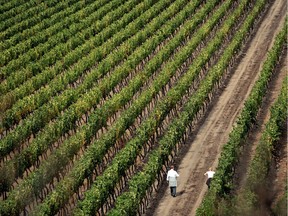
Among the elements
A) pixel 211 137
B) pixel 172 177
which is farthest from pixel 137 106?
pixel 172 177

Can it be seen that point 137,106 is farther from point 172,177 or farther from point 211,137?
point 172,177

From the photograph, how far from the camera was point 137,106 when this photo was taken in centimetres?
3428

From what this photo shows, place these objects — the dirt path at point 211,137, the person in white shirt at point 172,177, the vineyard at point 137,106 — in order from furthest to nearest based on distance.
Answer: the dirt path at point 211,137
the person in white shirt at point 172,177
the vineyard at point 137,106

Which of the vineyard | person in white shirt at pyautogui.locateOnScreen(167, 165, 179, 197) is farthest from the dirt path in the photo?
person in white shirt at pyautogui.locateOnScreen(167, 165, 179, 197)

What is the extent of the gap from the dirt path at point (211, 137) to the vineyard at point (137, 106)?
9 centimetres

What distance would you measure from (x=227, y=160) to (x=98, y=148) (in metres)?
6.55

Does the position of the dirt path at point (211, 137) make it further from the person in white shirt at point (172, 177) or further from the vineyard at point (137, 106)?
the person in white shirt at point (172, 177)

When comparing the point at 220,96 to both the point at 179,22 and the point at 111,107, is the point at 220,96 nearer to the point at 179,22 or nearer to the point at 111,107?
the point at 111,107

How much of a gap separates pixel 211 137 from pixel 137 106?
4589 millimetres

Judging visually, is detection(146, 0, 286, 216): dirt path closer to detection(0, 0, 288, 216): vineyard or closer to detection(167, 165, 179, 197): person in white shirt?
detection(0, 0, 288, 216): vineyard

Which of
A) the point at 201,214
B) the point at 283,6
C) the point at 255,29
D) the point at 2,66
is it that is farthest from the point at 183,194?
the point at 283,6

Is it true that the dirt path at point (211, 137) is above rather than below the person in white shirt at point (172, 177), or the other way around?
below

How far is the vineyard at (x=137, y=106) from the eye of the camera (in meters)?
26.5

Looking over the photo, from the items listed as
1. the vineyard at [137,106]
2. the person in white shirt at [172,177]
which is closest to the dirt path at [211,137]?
the vineyard at [137,106]
